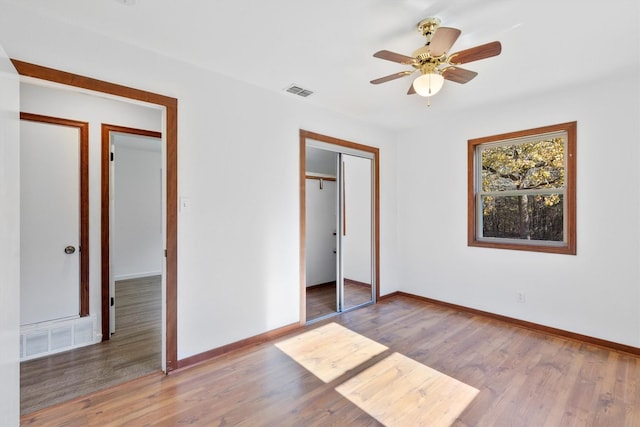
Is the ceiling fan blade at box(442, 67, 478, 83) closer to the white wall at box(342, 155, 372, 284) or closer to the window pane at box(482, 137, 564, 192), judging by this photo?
the window pane at box(482, 137, 564, 192)

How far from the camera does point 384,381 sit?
230 centimetres

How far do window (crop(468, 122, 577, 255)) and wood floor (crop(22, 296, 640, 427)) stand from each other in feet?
3.58

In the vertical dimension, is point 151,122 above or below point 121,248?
above

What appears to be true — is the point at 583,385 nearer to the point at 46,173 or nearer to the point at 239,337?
the point at 239,337

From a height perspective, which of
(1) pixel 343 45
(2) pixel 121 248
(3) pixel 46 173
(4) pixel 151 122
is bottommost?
(2) pixel 121 248

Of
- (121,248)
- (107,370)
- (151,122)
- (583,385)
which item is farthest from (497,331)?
(121,248)

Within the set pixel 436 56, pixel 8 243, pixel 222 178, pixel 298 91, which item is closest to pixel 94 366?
pixel 8 243

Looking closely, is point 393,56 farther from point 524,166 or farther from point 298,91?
point 524,166

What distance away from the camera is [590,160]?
2.94m

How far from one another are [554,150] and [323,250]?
329 centimetres

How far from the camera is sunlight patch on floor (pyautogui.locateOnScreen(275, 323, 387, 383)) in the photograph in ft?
8.17

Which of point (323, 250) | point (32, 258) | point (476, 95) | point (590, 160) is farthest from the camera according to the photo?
point (323, 250)

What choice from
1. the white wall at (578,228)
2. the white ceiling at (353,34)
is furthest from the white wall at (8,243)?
the white wall at (578,228)

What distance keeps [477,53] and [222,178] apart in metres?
2.21
